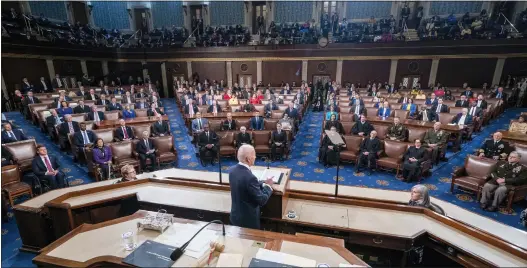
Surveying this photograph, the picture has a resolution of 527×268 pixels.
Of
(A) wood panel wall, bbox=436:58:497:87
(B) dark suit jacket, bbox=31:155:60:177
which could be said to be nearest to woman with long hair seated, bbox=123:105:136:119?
(B) dark suit jacket, bbox=31:155:60:177

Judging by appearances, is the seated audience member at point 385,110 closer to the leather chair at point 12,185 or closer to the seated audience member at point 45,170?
the seated audience member at point 45,170

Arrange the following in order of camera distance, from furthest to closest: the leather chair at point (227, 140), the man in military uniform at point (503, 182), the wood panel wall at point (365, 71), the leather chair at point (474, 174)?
the wood panel wall at point (365, 71), the leather chair at point (227, 140), the leather chair at point (474, 174), the man in military uniform at point (503, 182)

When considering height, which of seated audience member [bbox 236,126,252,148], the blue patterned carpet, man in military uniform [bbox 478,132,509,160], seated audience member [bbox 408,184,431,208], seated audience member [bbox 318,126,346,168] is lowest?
the blue patterned carpet

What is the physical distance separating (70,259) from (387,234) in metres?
2.79

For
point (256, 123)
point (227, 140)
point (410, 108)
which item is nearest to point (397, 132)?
point (410, 108)

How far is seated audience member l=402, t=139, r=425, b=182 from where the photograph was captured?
5633mm

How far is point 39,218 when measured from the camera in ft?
10.8

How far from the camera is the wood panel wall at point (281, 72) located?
661 inches

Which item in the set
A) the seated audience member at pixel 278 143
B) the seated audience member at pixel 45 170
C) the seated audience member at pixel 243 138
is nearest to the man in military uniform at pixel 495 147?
the seated audience member at pixel 278 143

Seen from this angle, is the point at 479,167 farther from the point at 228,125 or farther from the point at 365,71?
the point at 365,71

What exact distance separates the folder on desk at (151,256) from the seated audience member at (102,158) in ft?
14.2

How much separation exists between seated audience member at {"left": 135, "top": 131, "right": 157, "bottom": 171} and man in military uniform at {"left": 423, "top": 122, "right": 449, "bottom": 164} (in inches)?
260

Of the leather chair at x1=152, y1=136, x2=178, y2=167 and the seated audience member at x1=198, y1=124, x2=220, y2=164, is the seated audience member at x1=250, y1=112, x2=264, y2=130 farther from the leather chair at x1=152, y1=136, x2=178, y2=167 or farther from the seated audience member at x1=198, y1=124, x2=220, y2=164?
the leather chair at x1=152, y1=136, x2=178, y2=167

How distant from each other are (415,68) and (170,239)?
16652 mm
